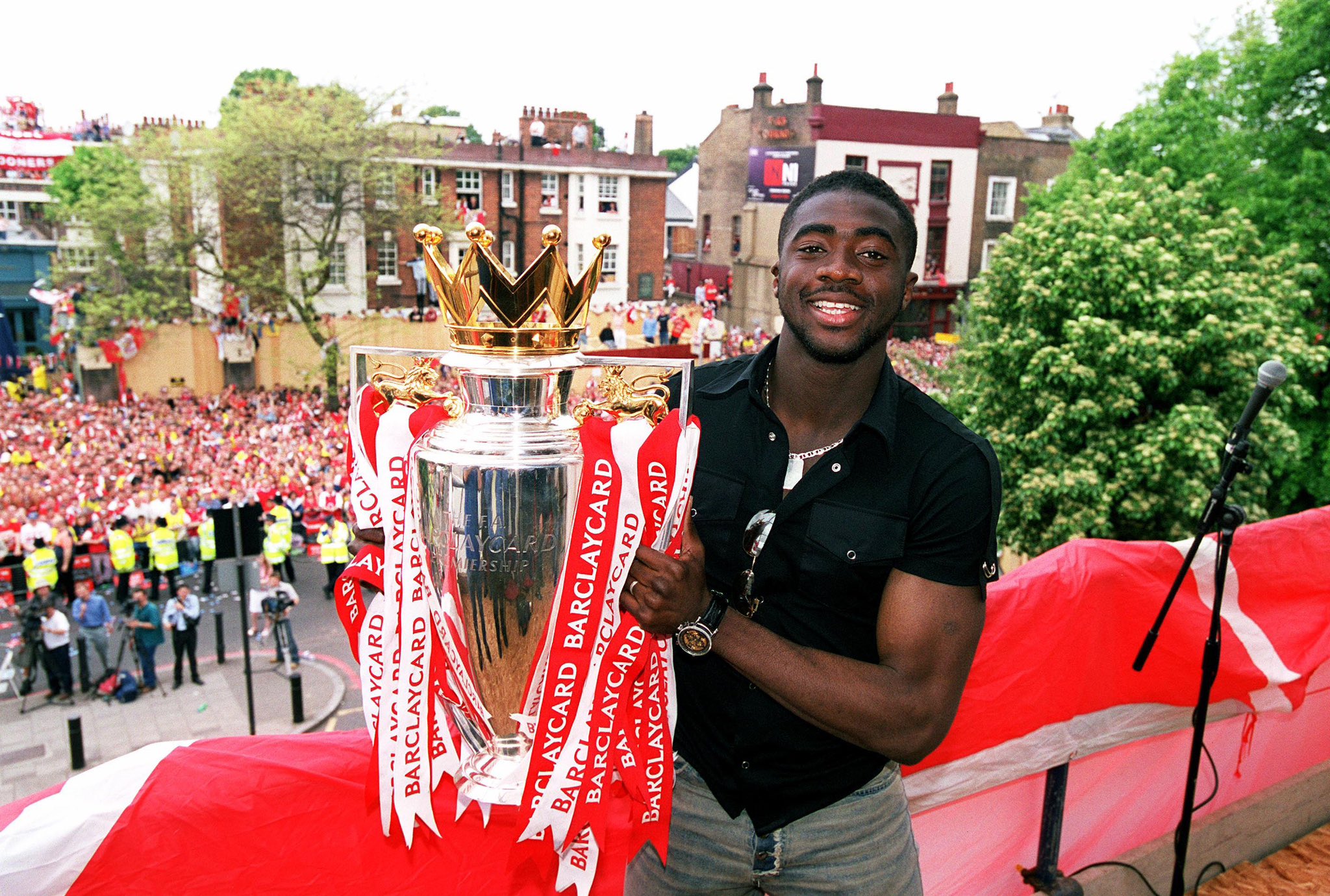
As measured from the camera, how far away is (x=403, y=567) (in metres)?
1.90

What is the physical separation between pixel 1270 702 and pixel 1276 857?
0.79 metres

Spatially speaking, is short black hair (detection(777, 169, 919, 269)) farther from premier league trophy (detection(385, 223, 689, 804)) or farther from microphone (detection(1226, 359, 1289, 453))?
microphone (detection(1226, 359, 1289, 453))

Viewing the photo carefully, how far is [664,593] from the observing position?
173 centimetres

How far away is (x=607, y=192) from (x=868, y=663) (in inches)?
1433

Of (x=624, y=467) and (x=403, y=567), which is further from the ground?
(x=624, y=467)

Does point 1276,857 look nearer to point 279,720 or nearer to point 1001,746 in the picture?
point 1001,746

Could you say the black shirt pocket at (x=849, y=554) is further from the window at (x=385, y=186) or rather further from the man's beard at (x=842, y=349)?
the window at (x=385, y=186)

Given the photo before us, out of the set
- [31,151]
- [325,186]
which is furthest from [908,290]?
[31,151]

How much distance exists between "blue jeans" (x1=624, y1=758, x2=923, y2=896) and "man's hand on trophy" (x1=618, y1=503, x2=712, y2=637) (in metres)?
0.57

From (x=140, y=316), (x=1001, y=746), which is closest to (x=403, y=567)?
(x=1001, y=746)

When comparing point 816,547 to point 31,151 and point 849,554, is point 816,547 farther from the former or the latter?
point 31,151

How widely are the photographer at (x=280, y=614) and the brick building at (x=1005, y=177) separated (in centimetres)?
3160

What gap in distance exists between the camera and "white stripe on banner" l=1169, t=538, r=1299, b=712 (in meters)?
Result: 3.50

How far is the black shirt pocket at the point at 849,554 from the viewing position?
190 cm
